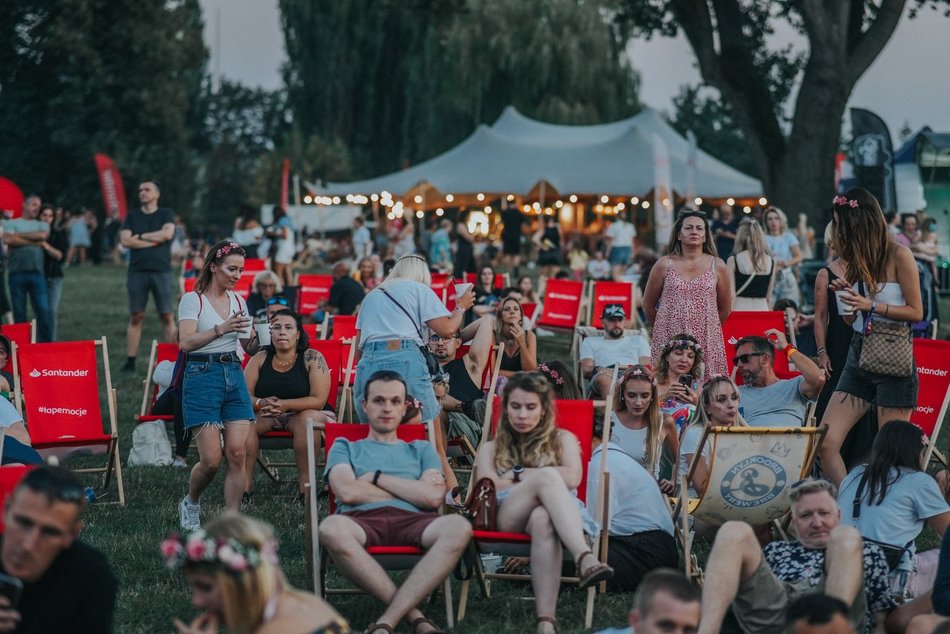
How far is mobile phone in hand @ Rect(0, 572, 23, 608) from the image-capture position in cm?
364

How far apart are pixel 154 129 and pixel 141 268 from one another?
34.4 meters

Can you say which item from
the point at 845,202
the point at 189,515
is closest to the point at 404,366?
the point at 189,515

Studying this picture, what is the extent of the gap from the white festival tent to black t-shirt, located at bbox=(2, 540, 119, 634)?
87.4 ft

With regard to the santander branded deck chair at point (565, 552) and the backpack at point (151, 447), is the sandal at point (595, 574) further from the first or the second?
the backpack at point (151, 447)

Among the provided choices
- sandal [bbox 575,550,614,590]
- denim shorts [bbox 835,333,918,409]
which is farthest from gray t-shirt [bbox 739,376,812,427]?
sandal [bbox 575,550,614,590]

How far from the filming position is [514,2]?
1462 inches

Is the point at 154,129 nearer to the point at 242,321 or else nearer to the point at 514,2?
the point at 514,2

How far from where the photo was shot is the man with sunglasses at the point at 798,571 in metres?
4.57

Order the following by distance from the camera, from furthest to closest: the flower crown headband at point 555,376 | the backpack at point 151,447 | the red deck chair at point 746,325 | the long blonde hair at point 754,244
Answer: the long blonde hair at point 754,244
the red deck chair at point 746,325
the backpack at point 151,447
the flower crown headband at point 555,376

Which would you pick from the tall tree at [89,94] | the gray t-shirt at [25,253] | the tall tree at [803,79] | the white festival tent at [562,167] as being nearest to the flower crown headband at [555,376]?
the gray t-shirt at [25,253]

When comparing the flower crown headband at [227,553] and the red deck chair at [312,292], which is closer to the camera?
the flower crown headband at [227,553]

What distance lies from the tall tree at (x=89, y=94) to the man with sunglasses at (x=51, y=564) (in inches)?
1588

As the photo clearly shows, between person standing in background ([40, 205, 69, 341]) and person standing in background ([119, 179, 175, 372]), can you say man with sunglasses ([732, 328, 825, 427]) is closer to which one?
person standing in background ([119, 179, 175, 372])

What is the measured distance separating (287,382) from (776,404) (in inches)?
114
